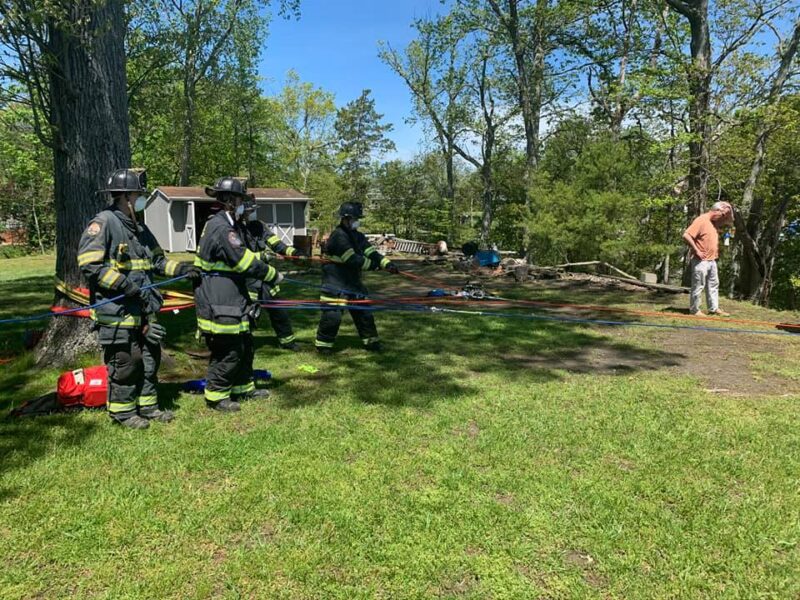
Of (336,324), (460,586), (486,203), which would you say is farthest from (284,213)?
(460,586)

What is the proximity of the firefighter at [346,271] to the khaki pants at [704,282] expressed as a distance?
568 cm

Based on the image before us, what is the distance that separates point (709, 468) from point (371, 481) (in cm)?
246

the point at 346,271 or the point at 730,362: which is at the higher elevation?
the point at 346,271

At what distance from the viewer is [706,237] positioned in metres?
9.36

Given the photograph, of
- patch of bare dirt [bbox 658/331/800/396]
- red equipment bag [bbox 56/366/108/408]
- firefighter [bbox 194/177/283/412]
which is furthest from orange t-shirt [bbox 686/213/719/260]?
red equipment bag [bbox 56/366/108/408]

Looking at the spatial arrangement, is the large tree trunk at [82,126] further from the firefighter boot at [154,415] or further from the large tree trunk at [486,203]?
the large tree trunk at [486,203]

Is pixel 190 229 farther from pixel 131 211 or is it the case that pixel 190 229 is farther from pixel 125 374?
pixel 125 374

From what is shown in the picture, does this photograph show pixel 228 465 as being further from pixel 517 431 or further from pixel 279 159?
pixel 279 159

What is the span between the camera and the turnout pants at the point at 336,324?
7.02 metres

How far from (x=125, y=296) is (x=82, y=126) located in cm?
267

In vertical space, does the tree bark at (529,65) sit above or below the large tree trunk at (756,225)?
above

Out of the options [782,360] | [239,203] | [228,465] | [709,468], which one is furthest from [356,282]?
[782,360]

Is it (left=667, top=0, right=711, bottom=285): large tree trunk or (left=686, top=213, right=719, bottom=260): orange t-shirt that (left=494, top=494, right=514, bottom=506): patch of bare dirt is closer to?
(left=686, top=213, right=719, bottom=260): orange t-shirt

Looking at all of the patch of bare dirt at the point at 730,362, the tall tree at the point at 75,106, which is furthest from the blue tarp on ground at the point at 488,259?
the tall tree at the point at 75,106
